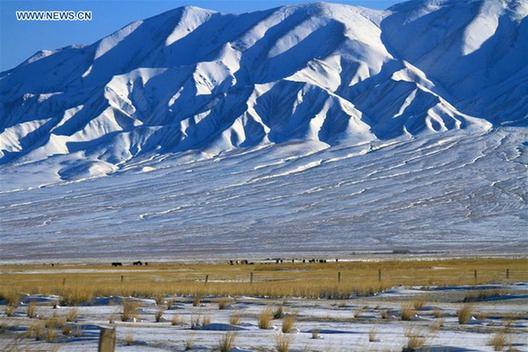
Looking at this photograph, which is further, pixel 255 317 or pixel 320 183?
pixel 320 183

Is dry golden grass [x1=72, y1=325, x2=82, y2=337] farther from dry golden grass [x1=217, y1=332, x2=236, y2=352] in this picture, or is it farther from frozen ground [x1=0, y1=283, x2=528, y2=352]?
dry golden grass [x1=217, y1=332, x2=236, y2=352]

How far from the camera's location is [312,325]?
17.0 m

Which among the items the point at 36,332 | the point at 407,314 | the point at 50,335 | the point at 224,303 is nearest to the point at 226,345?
the point at 50,335

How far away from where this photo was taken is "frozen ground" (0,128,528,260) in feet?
324

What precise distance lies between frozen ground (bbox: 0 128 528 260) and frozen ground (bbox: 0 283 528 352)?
5602 centimetres

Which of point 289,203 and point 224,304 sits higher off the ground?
point 289,203

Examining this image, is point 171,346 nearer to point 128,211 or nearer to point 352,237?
point 352,237

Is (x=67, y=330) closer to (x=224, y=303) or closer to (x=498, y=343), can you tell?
(x=498, y=343)

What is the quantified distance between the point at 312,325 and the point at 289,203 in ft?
376

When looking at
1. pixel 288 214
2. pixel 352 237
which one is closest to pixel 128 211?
pixel 288 214

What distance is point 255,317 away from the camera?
18656 millimetres

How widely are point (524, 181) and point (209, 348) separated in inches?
5072

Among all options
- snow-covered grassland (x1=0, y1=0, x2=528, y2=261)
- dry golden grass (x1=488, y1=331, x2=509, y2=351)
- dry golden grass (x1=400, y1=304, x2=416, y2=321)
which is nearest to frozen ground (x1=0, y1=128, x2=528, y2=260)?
snow-covered grassland (x1=0, y1=0, x2=528, y2=261)

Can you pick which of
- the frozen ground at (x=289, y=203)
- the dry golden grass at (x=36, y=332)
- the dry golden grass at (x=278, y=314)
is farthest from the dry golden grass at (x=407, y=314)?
the frozen ground at (x=289, y=203)
